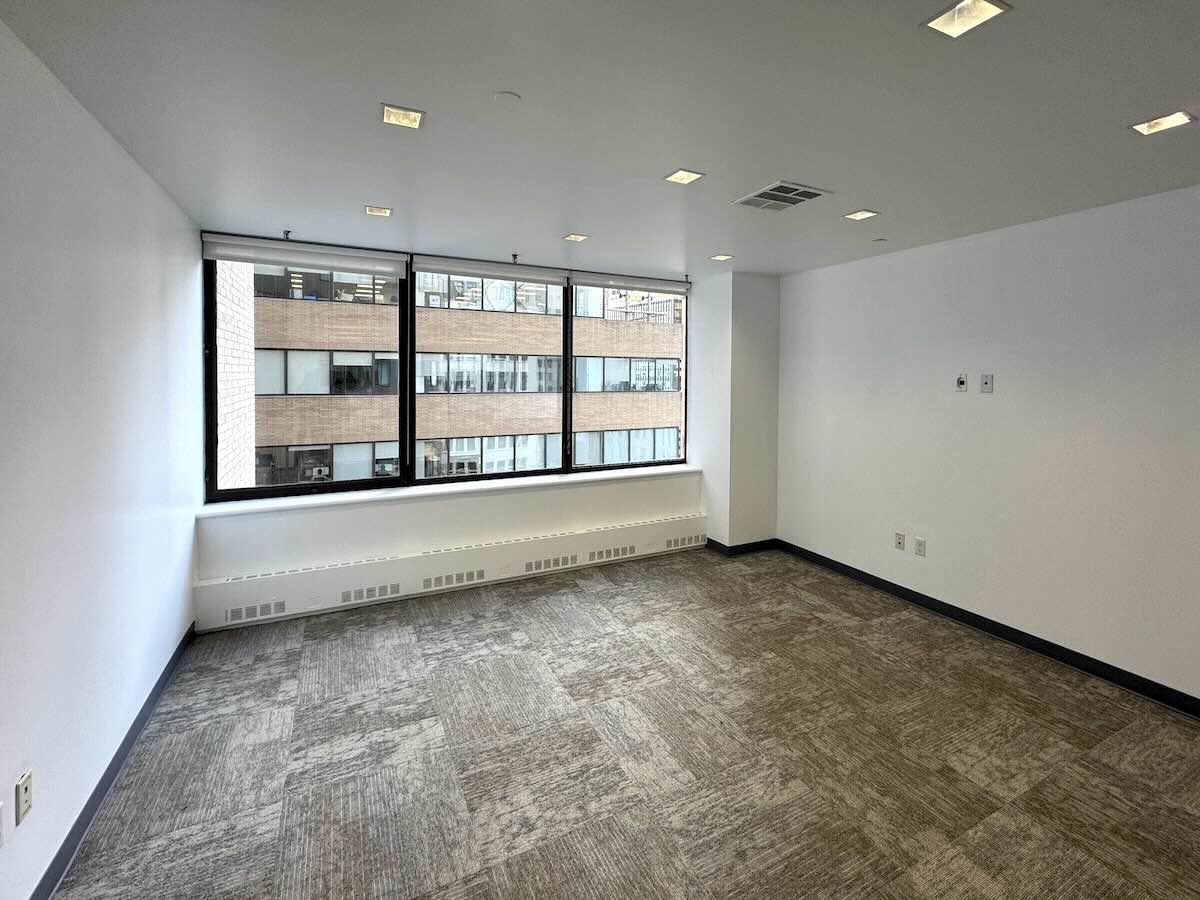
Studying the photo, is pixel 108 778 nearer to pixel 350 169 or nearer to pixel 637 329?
pixel 350 169

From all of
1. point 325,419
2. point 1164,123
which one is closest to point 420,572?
point 325,419

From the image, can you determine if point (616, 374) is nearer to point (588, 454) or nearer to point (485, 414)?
point (588, 454)

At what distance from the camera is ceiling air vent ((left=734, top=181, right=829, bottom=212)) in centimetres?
293

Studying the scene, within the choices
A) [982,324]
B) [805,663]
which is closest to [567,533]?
[805,663]

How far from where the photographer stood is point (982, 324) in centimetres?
378

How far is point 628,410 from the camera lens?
568 cm

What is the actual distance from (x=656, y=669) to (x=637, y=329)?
11.3 feet

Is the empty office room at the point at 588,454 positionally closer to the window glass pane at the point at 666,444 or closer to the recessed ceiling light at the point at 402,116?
the recessed ceiling light at the point at 402,116

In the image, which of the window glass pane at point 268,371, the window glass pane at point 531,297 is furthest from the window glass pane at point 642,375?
the window glass pane at point 268,371

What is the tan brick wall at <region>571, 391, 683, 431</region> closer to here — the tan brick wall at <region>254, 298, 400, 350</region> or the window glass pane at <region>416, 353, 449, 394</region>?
the window glass pane at <region>416, 353, 449, 394</region>

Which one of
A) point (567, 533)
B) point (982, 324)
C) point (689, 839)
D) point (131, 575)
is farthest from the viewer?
point (567, 533)

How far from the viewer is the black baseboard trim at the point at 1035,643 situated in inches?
117

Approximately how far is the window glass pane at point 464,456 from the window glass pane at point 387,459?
44 centimetres

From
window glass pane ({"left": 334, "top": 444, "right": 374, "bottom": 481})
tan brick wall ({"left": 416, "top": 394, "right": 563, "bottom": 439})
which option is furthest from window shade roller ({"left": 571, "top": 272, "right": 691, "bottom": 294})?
window glass pane ({"left": 334, "top": 444, "right": 374, "bottom": 481})
